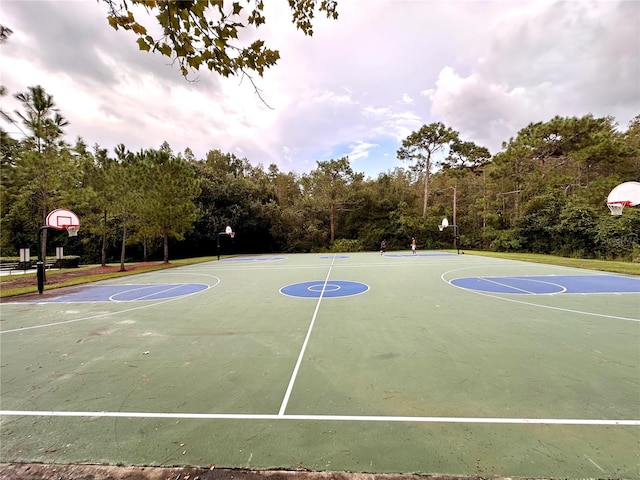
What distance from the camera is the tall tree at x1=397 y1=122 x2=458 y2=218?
93.5 feet

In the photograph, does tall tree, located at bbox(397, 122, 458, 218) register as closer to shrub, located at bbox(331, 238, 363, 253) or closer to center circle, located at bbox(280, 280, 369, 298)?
shrub, located at bbox(331, 238, 363, 253)

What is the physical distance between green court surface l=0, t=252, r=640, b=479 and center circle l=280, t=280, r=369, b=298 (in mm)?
1600

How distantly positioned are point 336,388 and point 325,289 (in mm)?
5962

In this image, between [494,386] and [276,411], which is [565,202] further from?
[276,411]

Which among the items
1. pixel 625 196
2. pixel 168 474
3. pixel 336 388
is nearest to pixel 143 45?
pixel 168 474

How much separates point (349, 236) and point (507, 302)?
24537 millimetres

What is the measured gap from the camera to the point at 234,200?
2767 cm

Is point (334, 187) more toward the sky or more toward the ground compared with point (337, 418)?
more toward the sky

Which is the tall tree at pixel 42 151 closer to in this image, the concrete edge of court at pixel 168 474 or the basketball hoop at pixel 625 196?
the concrete edge of court at pixel 168 474

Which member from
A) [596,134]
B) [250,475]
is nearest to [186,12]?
[250,475]

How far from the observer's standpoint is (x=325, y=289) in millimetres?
9188

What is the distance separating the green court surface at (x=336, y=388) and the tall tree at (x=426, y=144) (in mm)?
25538

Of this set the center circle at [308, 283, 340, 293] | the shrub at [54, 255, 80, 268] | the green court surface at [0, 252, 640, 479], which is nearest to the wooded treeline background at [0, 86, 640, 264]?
the shrub at [54, 255, 80, 268]

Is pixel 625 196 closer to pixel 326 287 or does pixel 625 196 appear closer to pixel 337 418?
pixel 326 287
